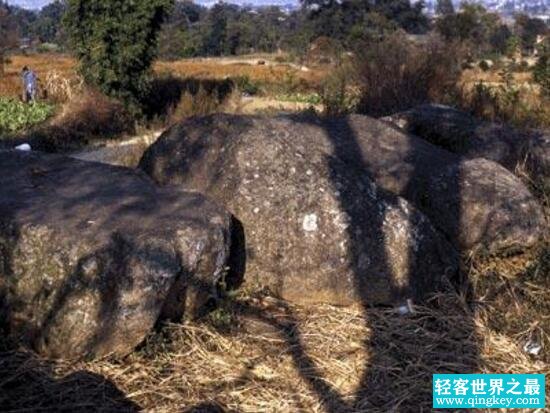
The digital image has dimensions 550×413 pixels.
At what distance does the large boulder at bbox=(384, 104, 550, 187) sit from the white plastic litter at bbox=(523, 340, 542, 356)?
8.10 feet

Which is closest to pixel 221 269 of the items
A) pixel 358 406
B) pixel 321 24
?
pixel 358 406

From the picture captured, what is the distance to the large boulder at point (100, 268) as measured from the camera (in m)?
3.42

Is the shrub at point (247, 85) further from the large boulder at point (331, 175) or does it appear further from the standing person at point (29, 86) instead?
the large boulder at point (331, 175)

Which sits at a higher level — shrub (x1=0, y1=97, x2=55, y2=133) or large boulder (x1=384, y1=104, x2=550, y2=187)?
large boulder (x1=384, y1=104, x2=550, y2=187)

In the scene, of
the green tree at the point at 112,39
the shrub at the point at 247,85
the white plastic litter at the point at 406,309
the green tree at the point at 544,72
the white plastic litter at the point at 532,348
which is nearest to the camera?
the white plastic litter at the point at 532,348

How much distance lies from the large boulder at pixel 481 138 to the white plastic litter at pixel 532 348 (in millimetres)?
2467

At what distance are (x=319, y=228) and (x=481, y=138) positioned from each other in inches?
106

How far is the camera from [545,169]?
244 inches

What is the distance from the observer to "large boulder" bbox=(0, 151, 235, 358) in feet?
11.2

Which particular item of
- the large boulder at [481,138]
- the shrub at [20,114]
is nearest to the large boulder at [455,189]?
the large boulder at [481,138]

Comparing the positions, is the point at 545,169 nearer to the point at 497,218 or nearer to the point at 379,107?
the point at 497,218

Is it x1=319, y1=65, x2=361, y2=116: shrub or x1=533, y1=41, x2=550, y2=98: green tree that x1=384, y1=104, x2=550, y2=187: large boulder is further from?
x1=533, y1=41, x2=550, y2=98: green tree

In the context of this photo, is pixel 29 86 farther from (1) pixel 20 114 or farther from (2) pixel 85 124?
(2) pixel 85 124

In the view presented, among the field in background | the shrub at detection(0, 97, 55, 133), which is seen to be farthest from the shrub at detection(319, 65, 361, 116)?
the field in background
